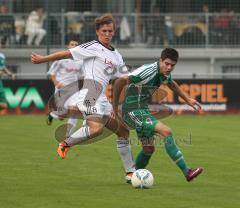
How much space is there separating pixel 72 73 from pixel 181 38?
9.75 meters

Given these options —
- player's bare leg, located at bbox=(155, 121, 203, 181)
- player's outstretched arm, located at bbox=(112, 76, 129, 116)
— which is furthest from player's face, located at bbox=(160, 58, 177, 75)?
player's bare leg, located at bbox=(155, 121, 203, 181)

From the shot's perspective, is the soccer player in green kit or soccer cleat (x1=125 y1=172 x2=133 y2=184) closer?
the soccer player in green kit

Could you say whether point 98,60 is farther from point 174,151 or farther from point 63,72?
point 63,72

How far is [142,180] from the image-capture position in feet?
36.9

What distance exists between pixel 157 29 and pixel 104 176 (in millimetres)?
20316

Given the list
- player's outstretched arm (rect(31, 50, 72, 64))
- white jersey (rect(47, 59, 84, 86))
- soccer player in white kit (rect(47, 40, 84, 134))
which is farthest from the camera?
white jersey (rect(47, 59, 84, 86))

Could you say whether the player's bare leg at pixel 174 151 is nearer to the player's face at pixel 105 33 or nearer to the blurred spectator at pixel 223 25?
the player's face at pixel 105 33

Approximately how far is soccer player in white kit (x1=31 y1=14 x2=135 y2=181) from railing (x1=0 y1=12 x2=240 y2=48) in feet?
64.6

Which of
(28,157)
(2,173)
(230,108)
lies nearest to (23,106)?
(230,108)

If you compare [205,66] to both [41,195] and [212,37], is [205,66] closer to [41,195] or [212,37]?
[212,37]

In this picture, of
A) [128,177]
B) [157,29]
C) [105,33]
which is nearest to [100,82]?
[105,33]

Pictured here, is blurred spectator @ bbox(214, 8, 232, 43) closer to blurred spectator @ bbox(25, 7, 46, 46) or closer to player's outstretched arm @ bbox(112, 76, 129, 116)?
blurred spectator @ bbox(25, 7, 46, 46)

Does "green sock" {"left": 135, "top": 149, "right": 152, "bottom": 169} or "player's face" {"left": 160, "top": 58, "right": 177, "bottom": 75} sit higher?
"player's face" {"left": 160, "top": 58, "right": 177, "bottom": 75}

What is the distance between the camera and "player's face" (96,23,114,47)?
1178 centimetres
